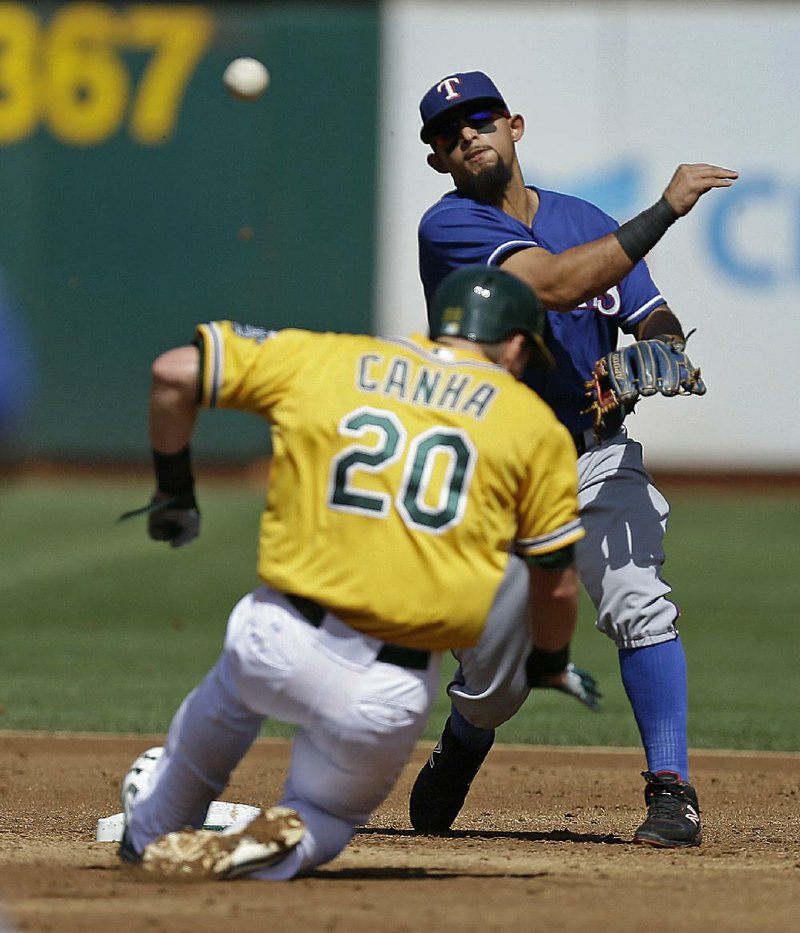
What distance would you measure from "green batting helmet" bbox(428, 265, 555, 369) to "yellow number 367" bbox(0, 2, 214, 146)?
15070 millimetres

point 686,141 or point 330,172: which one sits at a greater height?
point 686,141

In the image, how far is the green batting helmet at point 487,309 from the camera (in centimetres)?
435

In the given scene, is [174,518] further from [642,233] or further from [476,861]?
[642,233]

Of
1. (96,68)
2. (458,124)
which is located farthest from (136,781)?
(96,68)

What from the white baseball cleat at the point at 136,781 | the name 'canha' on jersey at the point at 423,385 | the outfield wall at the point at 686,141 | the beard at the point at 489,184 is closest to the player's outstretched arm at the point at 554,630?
the name 'canha' on jersey at the point at 423,385

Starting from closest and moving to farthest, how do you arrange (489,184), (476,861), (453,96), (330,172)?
1. (476,861)
2. (453,96)
3. (489,184)
4. (330,172)

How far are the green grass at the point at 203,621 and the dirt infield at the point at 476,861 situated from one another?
0.81 meters

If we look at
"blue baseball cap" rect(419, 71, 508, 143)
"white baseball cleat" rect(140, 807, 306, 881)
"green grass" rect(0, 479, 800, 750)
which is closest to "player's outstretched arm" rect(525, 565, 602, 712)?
"white baseball cleat" rect(140, 807, 306, 881)

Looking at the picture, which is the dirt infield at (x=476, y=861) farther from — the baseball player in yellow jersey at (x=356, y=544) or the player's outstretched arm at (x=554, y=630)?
the player's outstretched arm at (x=554, y=630)

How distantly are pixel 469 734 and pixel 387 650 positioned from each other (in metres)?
1.57

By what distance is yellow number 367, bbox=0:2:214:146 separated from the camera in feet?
61.3

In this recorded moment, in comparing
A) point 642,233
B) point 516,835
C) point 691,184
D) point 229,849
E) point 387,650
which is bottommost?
point 516,835

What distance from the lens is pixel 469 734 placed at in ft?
18.6

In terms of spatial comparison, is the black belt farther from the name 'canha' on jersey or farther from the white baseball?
the white baseball
